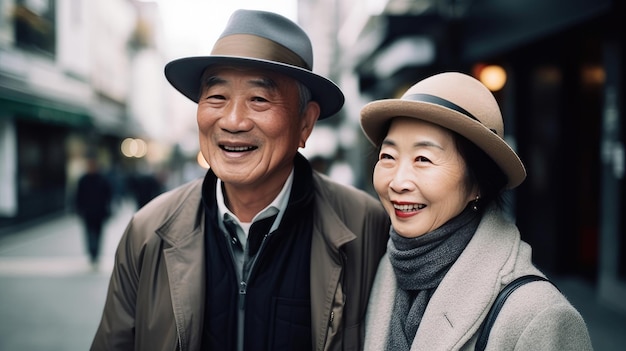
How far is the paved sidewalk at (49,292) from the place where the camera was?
5348mm

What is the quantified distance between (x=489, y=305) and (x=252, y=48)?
4.41 ft

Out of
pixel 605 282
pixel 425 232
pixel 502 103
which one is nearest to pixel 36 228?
pixel 502 103

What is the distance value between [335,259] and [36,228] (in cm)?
1491

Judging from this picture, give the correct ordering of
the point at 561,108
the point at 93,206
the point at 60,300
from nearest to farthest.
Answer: the point at 60,300 → the point at 561,108 → the point at 93,206

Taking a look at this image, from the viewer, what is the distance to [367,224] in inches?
93.8

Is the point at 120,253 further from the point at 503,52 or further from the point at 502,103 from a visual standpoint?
the point at 502,103

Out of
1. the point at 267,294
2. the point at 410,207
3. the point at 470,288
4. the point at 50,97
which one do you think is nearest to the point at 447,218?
the point at 410,207

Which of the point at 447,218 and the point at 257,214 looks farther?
the point at 257,214

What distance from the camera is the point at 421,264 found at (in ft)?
5.98

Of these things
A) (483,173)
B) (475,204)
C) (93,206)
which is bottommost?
(93,206)

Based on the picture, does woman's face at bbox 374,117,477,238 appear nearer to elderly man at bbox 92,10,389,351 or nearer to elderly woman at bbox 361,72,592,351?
elderly woman at bbox 361,72,592,351

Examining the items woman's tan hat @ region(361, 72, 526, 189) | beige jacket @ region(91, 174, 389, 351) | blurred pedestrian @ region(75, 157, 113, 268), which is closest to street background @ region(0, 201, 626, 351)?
blurred pedestrian @ region(75, 157, 113, 268)

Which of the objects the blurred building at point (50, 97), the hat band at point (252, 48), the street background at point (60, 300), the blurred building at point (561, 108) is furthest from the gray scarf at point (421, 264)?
the blurred building at point (50, 97)

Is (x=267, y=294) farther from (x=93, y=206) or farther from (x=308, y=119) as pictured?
(x=93, y=206)
